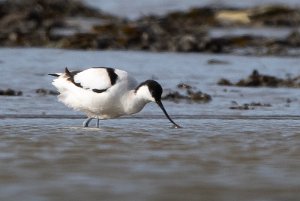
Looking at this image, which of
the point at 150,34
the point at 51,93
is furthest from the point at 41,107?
the point at 150,34

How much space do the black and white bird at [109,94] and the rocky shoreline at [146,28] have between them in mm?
7360

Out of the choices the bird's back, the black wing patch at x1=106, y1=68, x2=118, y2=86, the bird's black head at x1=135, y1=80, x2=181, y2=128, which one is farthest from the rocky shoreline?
the bird's black head at x1=135, y1=80, x2=181, y2=128

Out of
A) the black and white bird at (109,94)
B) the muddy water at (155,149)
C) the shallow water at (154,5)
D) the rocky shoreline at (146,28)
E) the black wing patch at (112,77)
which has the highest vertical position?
the shallow water at (154,5)

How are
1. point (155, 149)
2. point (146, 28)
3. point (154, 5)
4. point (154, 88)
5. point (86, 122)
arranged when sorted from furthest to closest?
1. point (154, 5)
2. point (146, 28)
3. point (86, 122)
4. point (154, 88)
5. point (155, 149)

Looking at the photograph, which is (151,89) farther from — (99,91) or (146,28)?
(146,28)

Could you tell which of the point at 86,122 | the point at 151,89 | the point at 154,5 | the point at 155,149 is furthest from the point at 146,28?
the point at 155,149

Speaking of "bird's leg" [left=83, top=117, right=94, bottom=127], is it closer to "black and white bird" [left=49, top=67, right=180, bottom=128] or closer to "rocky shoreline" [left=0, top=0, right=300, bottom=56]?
"black and white bird" [left=49, top=67, right=180, bottom=128]

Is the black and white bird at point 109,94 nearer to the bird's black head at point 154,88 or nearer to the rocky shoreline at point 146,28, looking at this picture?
the bird's black head at point 154,88

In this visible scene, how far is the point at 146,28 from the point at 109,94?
8.85 metres

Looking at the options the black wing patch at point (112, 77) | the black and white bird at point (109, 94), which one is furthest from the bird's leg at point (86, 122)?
the black wing patch at point (112, 77)

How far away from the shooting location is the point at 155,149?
25.2 ft

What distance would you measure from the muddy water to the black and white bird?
0.18 m

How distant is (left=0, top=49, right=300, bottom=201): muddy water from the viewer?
19.8 feet

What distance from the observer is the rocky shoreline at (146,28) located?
17312 mm
